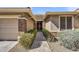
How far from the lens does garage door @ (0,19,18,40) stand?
20.8 meters

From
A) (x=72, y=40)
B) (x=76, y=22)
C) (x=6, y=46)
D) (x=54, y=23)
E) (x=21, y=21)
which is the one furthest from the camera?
(x=54, y=23)

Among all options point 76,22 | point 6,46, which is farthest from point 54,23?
point 6,46

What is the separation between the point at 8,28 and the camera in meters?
21.0

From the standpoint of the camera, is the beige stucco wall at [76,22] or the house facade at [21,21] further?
the beige stucco wall at [76,22]

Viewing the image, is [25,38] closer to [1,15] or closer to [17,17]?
[17,17]

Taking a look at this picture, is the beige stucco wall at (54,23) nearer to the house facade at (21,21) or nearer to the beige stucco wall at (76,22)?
the house facade at (21,21)

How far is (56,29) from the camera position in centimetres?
2456

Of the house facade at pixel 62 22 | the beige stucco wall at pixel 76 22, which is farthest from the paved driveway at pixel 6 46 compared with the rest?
the beige stucco wall at pixel 76 22

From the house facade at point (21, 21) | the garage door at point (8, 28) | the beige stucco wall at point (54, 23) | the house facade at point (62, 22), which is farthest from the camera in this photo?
the beige stucco wall at point (54, 23)

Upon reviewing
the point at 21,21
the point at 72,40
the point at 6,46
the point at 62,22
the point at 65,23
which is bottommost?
the point at 6,46

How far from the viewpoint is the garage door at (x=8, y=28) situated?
20.8 meters

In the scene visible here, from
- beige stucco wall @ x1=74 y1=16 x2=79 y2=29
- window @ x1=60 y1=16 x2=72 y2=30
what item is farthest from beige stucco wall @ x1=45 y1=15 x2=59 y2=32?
beige stucco wall @ x1=74 y1=16 x2=79 y2=29

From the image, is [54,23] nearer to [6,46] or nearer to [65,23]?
[65,23]
